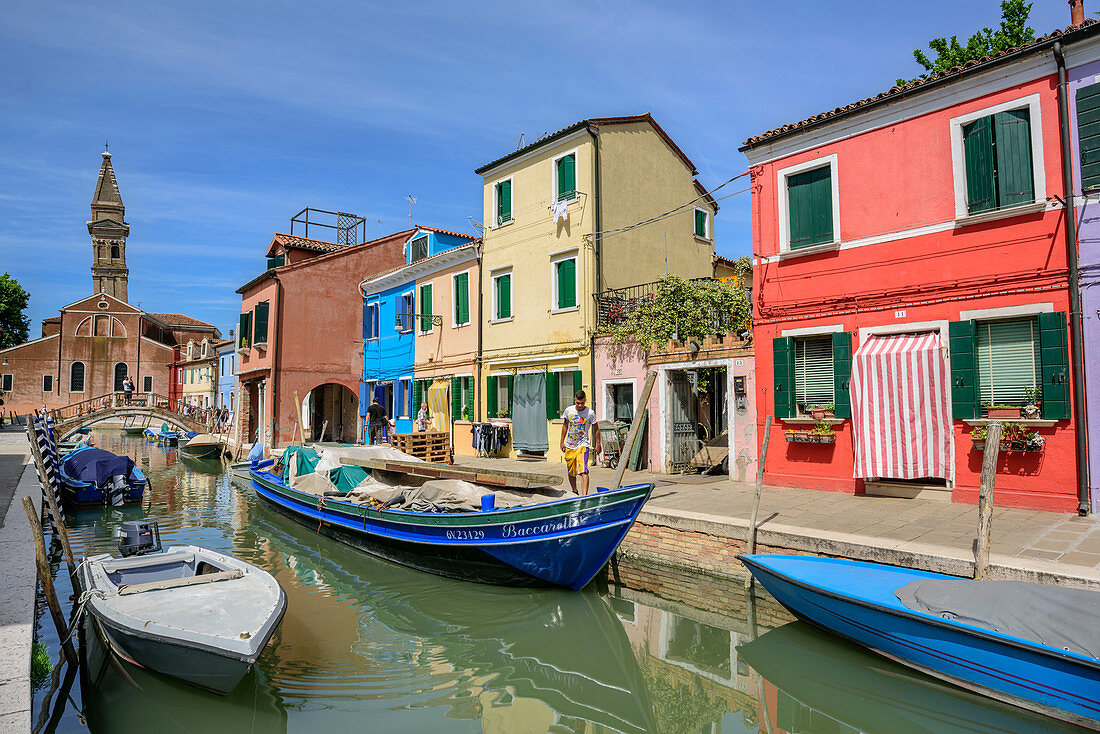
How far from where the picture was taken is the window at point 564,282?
16344 mm

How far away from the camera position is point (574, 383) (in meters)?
16.3

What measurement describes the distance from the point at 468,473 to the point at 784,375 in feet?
18.9

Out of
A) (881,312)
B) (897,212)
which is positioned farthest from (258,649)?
(897,212)

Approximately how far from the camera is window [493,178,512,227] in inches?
726

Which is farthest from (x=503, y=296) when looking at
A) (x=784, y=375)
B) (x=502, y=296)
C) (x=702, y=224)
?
(x=784, y=375)

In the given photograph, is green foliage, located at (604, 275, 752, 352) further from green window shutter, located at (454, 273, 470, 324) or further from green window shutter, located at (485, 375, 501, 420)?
green window shutter, located at (454, 273, 470, 324)

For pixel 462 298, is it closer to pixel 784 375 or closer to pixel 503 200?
pixel 503 200

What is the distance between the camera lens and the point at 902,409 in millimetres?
10078

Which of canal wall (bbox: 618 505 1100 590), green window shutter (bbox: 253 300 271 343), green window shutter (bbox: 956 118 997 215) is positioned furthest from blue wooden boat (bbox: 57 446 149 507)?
green window shutter (bbox: 956 118 997 215)

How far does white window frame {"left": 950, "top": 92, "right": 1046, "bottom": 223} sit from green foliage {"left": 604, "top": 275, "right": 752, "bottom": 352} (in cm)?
A: 404

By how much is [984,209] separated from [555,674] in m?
8.69

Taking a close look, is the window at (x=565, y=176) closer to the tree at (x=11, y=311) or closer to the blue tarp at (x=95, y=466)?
the blue tarp at (x=95, y=466)

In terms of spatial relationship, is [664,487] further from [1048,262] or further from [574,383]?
[1048,262]

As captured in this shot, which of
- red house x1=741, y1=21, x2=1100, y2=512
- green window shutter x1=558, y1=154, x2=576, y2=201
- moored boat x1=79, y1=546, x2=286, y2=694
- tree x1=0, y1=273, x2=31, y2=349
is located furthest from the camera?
tree x1=0, y1=273, x2=31, y2=349
